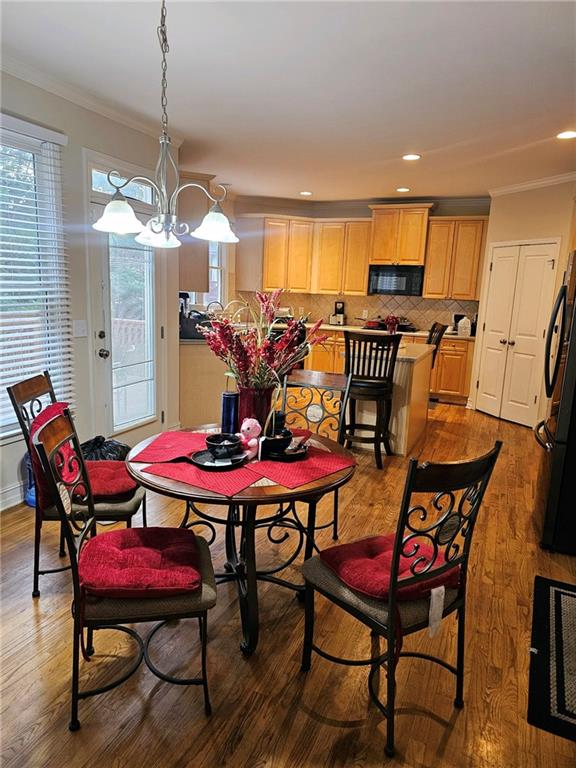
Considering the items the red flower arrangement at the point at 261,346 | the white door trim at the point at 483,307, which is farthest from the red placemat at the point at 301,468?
the white door trim at the point at 483,307

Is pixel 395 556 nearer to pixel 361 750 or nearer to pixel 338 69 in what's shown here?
pixel 361 750

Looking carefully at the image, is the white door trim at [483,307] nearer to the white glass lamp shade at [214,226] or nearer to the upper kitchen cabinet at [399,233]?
the upper kitchen cabinet at [399,233]

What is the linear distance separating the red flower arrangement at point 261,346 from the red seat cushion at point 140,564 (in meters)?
0.69

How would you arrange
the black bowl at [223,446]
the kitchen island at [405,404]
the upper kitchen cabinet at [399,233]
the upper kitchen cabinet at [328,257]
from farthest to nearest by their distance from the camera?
the upper kitchen cabinet at [328,257]
the upper kitchen cabinet at [399,233]
the kitchen island at [405,404]
the black bowl at [223,446]

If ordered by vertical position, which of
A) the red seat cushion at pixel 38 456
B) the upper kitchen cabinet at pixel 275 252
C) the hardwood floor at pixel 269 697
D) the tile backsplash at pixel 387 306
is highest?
the upper kitchen cabinet at pixel 275 252

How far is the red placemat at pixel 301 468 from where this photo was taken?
1873 mm

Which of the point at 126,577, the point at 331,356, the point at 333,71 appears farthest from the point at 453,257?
the point at 126,577

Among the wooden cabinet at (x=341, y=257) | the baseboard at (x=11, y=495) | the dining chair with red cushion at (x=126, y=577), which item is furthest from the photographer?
the wooden cabinet at (x=341, y=257)

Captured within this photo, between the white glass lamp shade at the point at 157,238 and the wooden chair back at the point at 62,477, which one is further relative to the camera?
the white glass lamp shade at the point at 157,238

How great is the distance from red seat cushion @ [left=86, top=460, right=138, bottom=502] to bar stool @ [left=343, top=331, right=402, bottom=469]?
212cm

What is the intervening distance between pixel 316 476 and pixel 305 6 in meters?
2.01

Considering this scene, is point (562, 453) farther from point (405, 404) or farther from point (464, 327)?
point (464, 327)

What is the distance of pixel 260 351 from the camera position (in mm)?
2053

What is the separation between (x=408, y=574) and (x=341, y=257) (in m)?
6.28
